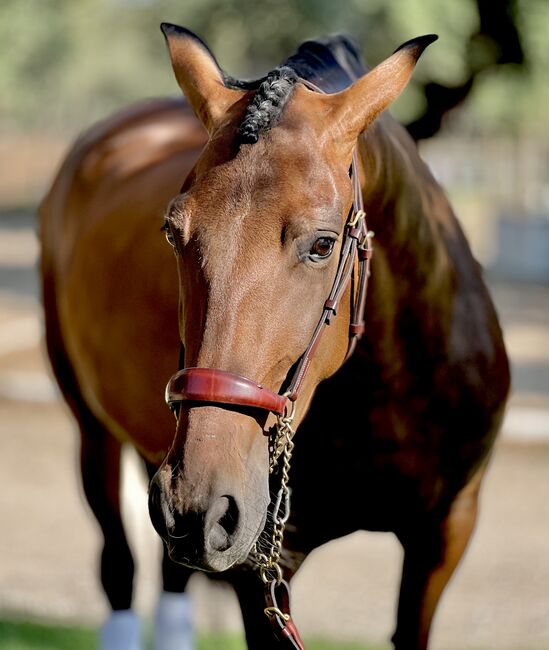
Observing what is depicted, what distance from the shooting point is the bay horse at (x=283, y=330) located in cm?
198

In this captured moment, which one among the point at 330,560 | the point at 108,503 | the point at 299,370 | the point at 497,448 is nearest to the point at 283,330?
the point at 299,370

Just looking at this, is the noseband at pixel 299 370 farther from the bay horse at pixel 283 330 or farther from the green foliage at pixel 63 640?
the green foliage at pixel 63 640

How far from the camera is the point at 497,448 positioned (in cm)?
761

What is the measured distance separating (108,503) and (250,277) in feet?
8.27

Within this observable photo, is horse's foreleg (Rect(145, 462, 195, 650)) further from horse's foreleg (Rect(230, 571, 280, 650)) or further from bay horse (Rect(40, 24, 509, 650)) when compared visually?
horse's foreleg (Rect(230, 571, 280, 650))

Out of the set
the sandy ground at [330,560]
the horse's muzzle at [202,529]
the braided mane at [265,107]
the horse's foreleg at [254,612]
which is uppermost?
the braided mane at [265,107]

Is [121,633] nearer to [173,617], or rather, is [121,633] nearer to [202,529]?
[173,617]

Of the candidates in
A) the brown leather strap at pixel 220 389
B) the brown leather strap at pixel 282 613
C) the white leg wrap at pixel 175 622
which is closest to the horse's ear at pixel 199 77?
the brown leather strap at pixel 220 389

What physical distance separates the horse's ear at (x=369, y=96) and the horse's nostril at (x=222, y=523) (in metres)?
0.82

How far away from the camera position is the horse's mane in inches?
83.9

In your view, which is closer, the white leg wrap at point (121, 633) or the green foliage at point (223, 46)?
the white leg wrap at point (121, 633)

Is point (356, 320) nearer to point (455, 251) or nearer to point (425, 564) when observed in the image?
point (455, 251)

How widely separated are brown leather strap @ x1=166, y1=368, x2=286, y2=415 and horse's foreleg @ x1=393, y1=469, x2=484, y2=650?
43.0 inches

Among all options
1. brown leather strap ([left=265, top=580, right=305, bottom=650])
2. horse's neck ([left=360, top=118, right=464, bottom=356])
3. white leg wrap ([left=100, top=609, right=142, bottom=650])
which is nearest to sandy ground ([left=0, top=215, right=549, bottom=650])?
white leg wrap ([left=100, top=609, right=142, bottom=650])
